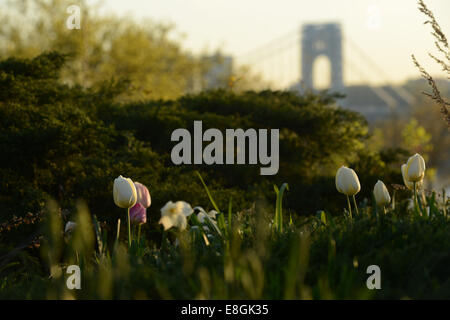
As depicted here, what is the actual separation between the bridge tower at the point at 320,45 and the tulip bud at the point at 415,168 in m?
44.8

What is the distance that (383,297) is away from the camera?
220 centimetres

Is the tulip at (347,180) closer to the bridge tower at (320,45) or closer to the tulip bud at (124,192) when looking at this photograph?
the tulip bud at (124,192)

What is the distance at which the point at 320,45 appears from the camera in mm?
50781

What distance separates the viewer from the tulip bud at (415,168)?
3174mm

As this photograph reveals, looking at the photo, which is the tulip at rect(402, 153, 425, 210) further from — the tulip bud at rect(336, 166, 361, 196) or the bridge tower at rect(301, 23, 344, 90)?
the bridge tower at rect(301, 23, 344, 90)

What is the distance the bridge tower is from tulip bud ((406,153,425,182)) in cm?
4484

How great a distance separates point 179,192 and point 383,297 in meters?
3.51

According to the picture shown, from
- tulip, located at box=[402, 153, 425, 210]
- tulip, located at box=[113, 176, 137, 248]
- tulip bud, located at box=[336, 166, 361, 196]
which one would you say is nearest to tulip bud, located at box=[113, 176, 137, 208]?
tulip, located at box=[113, 176, 137, 248]

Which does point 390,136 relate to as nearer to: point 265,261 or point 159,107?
point 159,107

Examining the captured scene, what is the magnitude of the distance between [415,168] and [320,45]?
4930 centimetres
